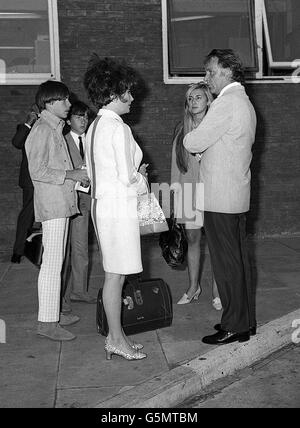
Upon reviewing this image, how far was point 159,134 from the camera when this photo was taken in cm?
902

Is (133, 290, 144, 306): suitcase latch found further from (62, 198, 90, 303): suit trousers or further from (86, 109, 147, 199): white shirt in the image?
(62, 198, 90, 303): suit trousers

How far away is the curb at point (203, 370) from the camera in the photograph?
3.81 meters

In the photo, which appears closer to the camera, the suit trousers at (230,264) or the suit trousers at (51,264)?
the suit trousers at (230,264)

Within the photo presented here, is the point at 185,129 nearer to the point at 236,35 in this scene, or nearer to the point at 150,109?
the point at 150,109

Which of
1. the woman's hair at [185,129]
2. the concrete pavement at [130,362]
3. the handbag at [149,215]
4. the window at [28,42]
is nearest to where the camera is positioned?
the concrete pavement at [130,362]

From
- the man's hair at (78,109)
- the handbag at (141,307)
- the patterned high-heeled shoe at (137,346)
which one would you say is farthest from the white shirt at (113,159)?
the man's hair at (78,109)

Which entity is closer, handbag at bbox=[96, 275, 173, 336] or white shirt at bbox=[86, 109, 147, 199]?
white shirt at bbox=[86, 109, 147, 199]

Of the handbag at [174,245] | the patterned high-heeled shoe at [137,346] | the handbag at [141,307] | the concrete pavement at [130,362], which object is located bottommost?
the concrete pavement at [130,362]

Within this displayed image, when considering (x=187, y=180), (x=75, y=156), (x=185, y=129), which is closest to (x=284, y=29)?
(x=185, y=129)

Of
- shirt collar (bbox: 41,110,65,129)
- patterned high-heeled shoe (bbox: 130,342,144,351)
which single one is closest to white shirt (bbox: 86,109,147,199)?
shirt collar (bbox: 41,110,65,129)

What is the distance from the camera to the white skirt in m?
4.28

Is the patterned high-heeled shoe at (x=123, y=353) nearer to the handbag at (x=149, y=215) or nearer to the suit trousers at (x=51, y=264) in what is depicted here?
the suit trousers at (x=51, y=264)

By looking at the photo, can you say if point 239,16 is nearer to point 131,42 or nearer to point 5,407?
point 131,42

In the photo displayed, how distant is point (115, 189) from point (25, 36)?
5.17 metres
